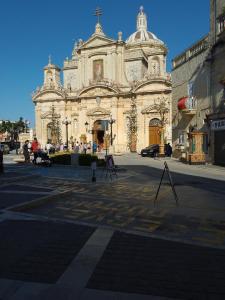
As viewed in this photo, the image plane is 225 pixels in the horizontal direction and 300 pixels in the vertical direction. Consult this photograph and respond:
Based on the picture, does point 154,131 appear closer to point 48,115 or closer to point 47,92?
point 48,115

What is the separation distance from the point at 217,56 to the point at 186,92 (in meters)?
5.21

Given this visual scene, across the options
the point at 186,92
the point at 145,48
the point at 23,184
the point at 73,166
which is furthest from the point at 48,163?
the point at 145,48

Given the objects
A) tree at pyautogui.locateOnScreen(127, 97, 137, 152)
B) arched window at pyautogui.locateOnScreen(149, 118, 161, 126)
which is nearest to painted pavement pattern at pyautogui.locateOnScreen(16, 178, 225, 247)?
arched window at pyautogui.locateOnScreen(149, 118, 161, 126)

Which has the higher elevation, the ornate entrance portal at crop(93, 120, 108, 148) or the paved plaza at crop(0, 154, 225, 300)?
the ornate entrance portal at crop(93, 120, 108, 148)

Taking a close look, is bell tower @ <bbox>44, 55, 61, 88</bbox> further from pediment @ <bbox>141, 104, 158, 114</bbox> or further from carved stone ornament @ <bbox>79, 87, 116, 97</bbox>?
pediment @ <bbox>141, 104, 158, 114</bbox>

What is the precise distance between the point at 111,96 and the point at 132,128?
5.63 m

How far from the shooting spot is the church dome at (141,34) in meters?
62.3

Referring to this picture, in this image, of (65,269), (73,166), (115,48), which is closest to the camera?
(65,269)

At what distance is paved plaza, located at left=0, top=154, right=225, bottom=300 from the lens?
4234 mm

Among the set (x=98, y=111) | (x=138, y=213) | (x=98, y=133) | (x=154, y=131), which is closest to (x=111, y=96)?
(x=98, y=111)

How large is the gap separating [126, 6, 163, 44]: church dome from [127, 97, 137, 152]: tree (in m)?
15.4

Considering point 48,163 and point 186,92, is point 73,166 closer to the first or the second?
point 48,163

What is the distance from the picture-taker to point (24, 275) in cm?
458

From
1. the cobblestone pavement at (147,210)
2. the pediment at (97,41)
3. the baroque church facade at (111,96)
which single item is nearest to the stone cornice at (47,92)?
the baroque church facade at (111,96)
